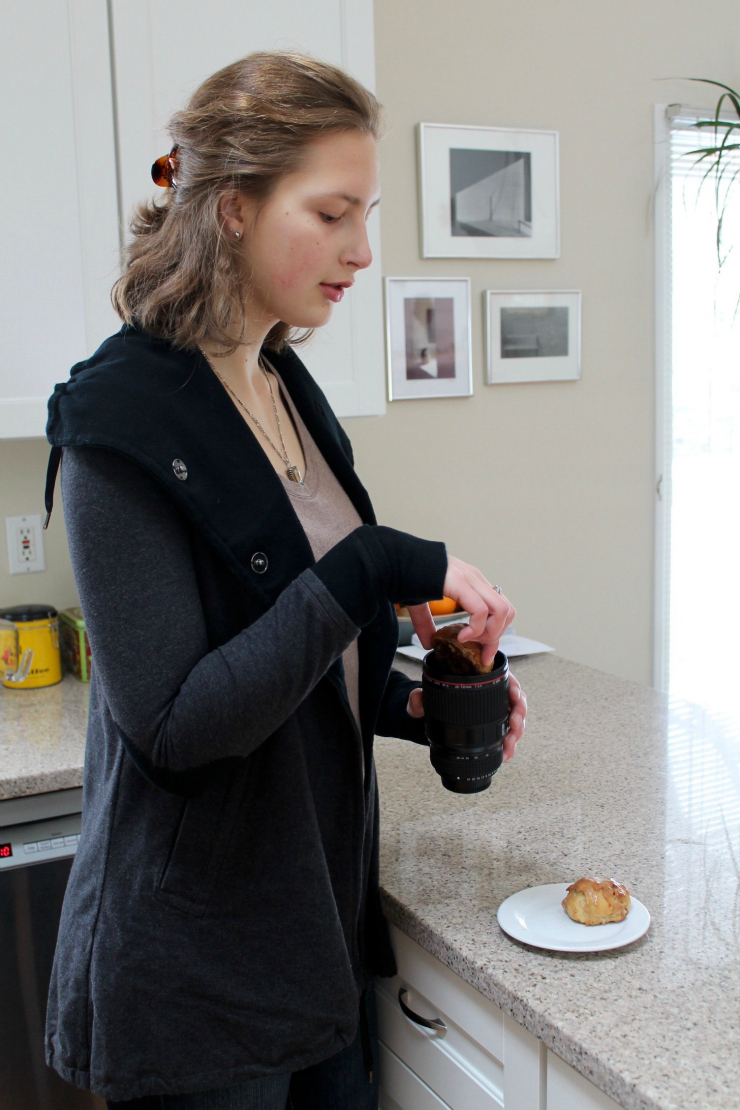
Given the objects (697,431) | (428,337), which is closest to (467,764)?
(428,337)

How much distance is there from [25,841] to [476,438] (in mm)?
1579

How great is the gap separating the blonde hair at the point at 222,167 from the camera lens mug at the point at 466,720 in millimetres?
398

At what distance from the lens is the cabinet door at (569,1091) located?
0.74m

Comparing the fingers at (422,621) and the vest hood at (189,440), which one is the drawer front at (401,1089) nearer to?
the fingers at (422,621)

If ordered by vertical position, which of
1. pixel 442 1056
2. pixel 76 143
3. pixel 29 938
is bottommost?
Result: pixel 29 938

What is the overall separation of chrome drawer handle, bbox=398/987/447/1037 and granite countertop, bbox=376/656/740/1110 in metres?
0.10

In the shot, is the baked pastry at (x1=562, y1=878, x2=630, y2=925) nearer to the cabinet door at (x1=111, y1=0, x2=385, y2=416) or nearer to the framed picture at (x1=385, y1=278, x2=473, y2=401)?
Result: the cabinet door at (x1=111, y1=0, x2=385, y2=416)

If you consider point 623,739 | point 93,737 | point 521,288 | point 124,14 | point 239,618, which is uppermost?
point 124,14

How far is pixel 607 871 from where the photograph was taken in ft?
3.27

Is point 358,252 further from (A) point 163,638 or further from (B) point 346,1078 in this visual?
(B) point 346,1078

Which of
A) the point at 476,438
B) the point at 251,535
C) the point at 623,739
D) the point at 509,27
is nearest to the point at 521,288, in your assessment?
the point at 476,438

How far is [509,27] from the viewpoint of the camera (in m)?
2.45

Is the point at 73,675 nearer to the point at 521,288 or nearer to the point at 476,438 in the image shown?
the point at 476,438

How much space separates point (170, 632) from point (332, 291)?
1.27 ft
